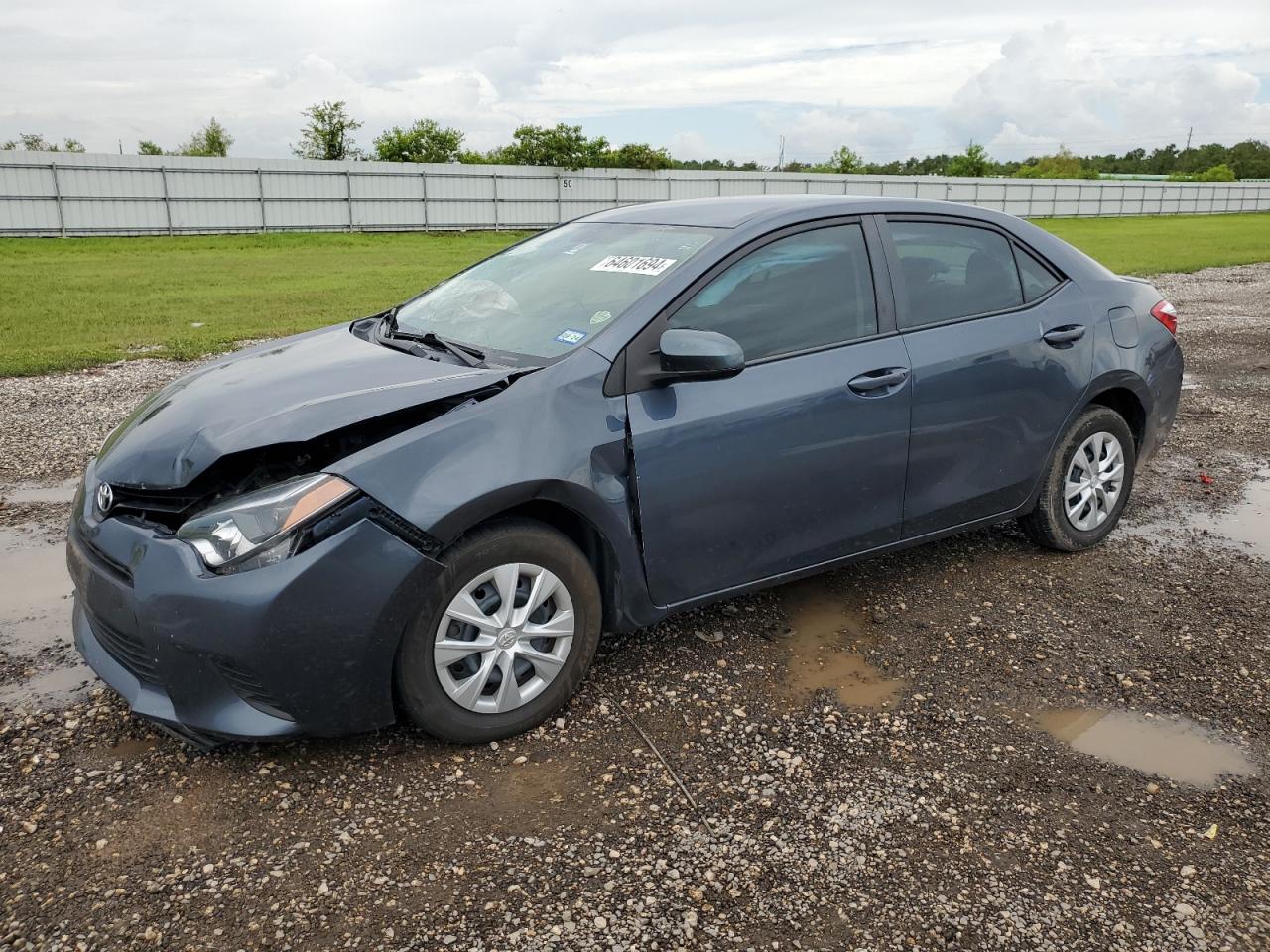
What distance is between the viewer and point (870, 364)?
3.93m

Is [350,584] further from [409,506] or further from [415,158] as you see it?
[415,158]

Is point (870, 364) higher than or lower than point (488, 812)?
higher

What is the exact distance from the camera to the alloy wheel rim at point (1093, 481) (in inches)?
191

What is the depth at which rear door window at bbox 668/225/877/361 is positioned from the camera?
3711 mm

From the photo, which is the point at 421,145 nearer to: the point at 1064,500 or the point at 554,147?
the point at 554,147

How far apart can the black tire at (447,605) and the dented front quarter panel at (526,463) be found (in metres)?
0.09

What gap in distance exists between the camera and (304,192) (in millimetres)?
32125

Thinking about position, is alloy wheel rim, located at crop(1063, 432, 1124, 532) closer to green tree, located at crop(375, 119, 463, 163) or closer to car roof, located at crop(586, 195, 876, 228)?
car roof, located at crop(586, 195, 876, 228)

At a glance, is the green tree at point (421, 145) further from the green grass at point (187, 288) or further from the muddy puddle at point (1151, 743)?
the muddy puddle at point (1151, 743)

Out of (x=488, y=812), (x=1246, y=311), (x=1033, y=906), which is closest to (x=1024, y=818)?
(x=1033, y=906)

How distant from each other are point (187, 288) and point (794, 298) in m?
15.6

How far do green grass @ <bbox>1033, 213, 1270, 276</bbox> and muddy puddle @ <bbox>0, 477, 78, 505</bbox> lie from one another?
63.8 ft

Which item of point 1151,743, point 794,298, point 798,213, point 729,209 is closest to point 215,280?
point 729,209

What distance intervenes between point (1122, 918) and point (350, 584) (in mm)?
2220
